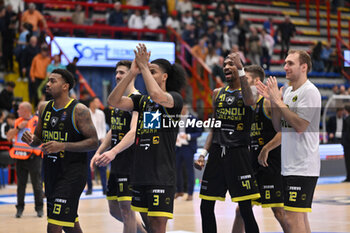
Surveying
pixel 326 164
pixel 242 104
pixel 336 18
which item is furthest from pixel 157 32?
pixel 242 104

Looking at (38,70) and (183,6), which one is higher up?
(183,6)

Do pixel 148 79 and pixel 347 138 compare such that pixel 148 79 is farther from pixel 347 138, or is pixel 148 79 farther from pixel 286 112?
pixel 347 138

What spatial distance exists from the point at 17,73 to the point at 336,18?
14.7 m

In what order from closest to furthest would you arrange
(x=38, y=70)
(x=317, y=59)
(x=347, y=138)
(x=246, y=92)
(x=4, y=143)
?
(x=246, y=92)
(x=4, y=143)
(x=347, y=138)
(x=38, y=70)
(x=317, y=59)

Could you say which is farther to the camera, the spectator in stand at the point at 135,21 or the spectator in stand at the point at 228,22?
the spectator in stand at the point at 228,22

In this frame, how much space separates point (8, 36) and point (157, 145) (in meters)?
13.9

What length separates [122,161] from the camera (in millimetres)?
7219

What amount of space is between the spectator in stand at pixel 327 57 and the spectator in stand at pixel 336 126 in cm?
398

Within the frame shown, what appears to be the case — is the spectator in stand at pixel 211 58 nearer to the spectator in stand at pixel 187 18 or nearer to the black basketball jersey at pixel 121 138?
the spectator in stand at pixel 187 18

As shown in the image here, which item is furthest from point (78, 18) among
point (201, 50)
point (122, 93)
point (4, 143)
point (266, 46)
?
point (122, 93)

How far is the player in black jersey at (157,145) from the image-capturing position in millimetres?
6070

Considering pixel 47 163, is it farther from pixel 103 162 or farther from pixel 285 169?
pixel 285 169

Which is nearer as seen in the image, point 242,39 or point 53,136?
point 53,136

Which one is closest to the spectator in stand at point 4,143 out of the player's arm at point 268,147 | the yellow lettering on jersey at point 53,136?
the yellow lettering on jersey at point 53,136
